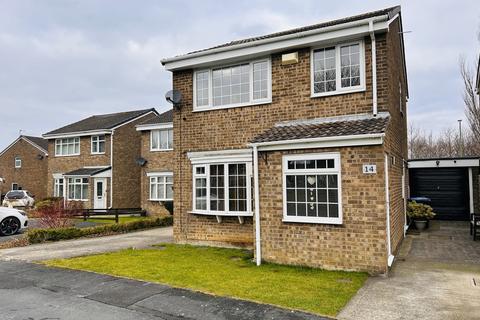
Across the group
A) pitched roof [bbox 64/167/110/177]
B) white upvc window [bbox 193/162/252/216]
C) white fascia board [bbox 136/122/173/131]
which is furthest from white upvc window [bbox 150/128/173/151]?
white upvc window [bbox 193/162/252/216]

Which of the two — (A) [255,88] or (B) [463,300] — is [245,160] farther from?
(B) [463,300]

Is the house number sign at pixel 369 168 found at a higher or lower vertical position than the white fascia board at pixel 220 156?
lower

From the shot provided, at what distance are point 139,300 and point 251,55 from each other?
717 cm

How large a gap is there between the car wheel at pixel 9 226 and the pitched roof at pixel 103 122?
12234 mm

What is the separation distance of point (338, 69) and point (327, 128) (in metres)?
1.81

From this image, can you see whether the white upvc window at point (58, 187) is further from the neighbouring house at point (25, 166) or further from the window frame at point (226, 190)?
the window frame at point (226, 190)

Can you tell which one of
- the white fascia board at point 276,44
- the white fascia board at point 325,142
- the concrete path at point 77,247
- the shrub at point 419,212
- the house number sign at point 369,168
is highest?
the white fascia board at point 276,44

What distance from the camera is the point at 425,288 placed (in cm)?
657

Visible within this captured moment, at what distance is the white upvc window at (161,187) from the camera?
2364 cm

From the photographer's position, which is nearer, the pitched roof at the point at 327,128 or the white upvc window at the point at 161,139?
the pitched roof at the point at 327,128

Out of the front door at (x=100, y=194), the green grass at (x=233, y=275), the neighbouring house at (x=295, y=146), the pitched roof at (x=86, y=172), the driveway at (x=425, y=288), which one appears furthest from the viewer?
the front door at (x=100, y=194)

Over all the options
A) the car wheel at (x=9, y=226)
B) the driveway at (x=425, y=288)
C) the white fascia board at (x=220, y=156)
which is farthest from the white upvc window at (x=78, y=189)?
the driveway at (x=425, y=288)

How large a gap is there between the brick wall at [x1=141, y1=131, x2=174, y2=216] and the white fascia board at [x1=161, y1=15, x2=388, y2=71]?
1260cm

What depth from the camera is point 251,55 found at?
10312mm
